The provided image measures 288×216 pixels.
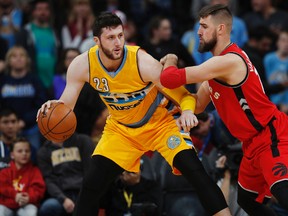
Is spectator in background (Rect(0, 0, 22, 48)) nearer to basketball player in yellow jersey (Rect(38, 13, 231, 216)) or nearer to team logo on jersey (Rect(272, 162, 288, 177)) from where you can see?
basketball player in yellow jersey (Rect(38, 13, 231, 216))

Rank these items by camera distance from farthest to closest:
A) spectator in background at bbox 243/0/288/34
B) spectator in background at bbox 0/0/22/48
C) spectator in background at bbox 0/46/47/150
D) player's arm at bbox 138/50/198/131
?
spectator in background at bbox 243/0/288/34 < spectator in background at bbox 0/0/22/48 < spectator in background at bbox 0/46/47/150 < player's arm at bbox 138/50/198/131

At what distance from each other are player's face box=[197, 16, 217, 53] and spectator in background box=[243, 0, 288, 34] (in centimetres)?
534

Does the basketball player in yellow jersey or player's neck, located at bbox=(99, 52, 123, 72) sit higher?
player's neck, located at bbox=(99, 52, 123, 72)

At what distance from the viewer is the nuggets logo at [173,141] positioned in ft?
23.8

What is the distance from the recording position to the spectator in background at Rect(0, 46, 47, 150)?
10656 millimetres

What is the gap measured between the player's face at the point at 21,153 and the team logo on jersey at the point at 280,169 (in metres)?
3.59

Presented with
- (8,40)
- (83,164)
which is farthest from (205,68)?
(8,40)

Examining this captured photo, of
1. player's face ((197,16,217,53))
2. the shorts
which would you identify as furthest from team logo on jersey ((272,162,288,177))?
player's face ((197,16,217,53))

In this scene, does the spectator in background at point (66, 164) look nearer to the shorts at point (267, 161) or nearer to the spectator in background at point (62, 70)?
the spectator in background at point (62, 70)

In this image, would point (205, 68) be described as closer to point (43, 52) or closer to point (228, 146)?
point (228, 146)

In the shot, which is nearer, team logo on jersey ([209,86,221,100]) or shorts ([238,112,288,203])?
shorts ([238,112,288,203])

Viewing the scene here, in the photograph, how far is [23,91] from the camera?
35.0 feet

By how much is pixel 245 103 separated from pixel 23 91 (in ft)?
14.7

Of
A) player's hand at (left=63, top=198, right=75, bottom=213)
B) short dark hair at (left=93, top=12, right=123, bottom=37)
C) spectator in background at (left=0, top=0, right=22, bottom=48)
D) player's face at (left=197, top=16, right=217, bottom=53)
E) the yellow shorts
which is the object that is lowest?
player's hand at (left=63, top=198, right=75, bottom=213)
